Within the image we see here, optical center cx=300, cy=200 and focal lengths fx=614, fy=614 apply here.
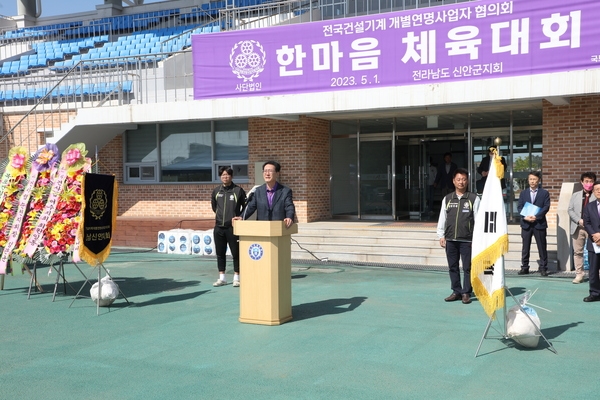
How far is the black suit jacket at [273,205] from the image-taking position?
7844 mm

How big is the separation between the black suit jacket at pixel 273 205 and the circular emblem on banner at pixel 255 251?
0.93 meters

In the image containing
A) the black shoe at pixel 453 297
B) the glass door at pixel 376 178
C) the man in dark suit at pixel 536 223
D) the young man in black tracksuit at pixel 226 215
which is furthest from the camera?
the glass door at pixel 376 178

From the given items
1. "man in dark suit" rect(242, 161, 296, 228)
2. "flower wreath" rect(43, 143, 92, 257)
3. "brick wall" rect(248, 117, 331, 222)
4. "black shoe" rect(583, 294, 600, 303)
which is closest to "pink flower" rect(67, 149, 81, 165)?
"flower wreath" rect(43, 143, 92, 257)

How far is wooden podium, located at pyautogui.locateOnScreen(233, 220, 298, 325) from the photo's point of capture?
22.5 feet

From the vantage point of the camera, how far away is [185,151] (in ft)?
55.3

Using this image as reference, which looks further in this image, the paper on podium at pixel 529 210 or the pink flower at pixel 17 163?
the paper on podium at pixel 529 210

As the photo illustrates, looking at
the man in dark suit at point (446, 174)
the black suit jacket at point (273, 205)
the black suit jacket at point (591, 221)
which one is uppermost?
the man in dark suit at point (446, 174)

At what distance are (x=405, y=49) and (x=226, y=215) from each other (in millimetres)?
5550

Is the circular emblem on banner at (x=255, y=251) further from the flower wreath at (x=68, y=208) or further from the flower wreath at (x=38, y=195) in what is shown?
the flower wreath at (x=38, y=195)

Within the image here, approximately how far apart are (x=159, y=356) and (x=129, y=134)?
12.6 metres

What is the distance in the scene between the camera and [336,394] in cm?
464

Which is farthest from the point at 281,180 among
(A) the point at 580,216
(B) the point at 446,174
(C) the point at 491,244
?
(C) the point at 491,244

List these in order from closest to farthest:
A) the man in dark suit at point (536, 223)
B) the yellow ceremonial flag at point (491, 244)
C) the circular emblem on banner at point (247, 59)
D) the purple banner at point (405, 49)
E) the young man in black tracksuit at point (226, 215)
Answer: the yellow ceremonial flag at point (491, 244)
the young man in black tracksuit at point (226, 215)
the man in dark suit at point (536, 223)
the purple banner at point (405, 49)
the circular emblem on banner at point (247, 59)

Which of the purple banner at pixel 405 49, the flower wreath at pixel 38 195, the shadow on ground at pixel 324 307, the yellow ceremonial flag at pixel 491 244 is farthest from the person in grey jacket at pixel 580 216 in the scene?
the flower wreath at pixel 38 195
